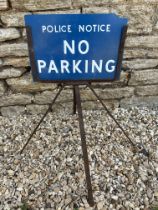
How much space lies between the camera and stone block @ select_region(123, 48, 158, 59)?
90.0 inches

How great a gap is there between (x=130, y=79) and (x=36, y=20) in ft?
4.06

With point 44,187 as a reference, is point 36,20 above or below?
above

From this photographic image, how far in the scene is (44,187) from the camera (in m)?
2.10

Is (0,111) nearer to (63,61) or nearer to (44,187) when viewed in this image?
(44,187)

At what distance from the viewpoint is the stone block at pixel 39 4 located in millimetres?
1968

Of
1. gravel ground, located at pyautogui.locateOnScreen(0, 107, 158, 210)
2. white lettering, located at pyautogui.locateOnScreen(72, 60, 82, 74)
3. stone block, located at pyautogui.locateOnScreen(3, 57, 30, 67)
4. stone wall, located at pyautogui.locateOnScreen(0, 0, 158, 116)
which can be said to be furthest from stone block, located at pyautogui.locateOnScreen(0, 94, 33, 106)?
white lettering, located at pyautogui.locateOnScreen(72, 60, 82, 74)

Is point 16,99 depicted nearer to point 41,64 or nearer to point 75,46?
point 41,64

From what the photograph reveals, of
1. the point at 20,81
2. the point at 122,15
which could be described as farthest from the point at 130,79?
the point at 20,81

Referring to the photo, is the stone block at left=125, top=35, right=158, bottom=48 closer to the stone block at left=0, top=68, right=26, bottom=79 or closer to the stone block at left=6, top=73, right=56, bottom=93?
the stone block at left=6, top=73, right=56, bottom=93

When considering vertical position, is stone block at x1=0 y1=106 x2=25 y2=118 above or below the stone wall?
below

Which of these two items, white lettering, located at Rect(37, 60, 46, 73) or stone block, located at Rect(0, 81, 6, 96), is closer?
white lettering, located at Rect(37, 60, 46, 73)

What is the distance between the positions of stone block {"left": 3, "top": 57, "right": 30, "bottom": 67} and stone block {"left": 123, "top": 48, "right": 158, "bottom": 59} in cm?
78

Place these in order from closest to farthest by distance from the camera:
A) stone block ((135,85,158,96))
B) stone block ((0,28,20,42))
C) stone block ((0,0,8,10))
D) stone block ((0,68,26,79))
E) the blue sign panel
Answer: the blue sign panel, stone block ((0,0,8,10)), stone block ((0,28,20,42)), stone block ((0,68,26,79)), stone block ((135,85,158,96))

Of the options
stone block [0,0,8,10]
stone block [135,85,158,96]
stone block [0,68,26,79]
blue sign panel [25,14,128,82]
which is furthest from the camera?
stone block [135,85,158,96]
